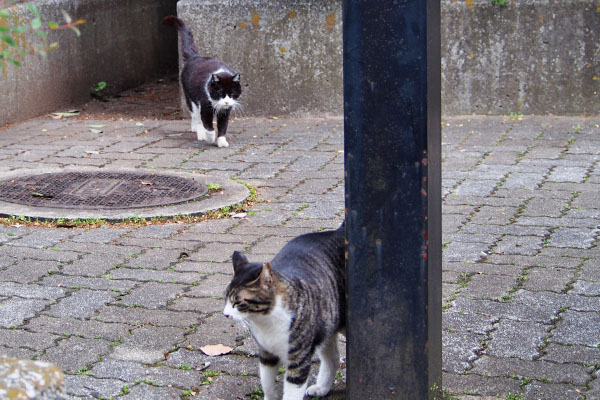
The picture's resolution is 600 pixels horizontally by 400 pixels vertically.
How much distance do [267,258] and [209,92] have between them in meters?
3.21

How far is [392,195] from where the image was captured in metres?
2.96

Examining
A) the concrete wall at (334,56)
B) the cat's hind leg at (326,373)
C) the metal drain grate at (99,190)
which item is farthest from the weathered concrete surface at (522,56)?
the cat's hind leg at (326,373)

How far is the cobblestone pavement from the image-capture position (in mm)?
3674

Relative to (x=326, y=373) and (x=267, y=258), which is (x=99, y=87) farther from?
(x=326, y=373)

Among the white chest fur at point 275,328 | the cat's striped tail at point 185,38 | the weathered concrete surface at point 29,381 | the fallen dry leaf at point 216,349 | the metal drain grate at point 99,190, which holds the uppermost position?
the cat's striped tail at point 185,38

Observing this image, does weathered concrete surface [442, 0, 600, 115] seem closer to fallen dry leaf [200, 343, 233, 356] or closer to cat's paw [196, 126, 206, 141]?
cat's paw [196, 126, 206, 141]

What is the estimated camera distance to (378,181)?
9.70 feet

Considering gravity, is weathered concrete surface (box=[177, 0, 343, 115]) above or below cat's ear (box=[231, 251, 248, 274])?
above

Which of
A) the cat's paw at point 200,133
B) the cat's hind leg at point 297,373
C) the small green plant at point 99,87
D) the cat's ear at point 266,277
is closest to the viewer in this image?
the cat's ear at point 266,277

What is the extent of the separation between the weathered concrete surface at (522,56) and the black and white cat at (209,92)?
258 cm

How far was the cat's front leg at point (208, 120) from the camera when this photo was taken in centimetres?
811

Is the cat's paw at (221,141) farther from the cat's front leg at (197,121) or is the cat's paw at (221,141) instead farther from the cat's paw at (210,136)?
the cat's front leg at (197,121)

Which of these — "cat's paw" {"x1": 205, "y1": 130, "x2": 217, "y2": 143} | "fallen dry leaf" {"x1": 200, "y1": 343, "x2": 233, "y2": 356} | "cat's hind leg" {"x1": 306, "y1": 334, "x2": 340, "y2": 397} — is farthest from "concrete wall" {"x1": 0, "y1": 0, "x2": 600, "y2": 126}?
"cat's hind leg" {"x1": 306, "y1": 334, "x2": 340, "y2": 397}

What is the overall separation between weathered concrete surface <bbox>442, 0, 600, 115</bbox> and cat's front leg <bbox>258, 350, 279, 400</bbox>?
649 centimetres
